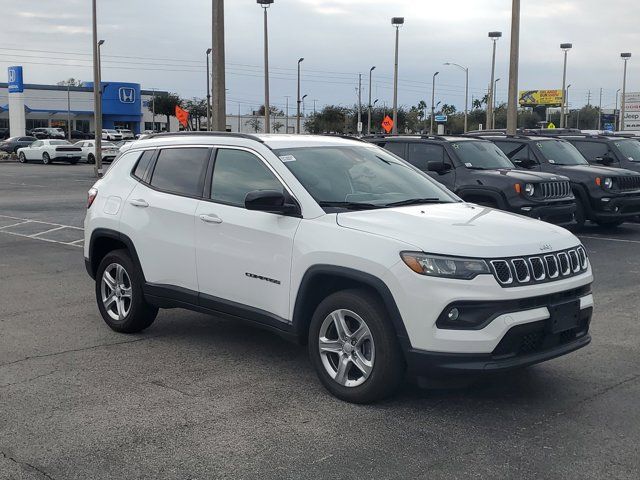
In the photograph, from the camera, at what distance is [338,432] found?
15.8 feet

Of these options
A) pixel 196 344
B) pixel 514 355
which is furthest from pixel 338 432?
pixel 196 344

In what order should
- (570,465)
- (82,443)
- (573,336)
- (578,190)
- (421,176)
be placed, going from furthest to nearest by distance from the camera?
(578,190) < (421,176) < (573,336) < (82,443) < (570,465)

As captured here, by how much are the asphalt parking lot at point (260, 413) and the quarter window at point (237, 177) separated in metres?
1.32

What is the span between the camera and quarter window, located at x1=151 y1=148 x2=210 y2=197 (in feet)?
21.3

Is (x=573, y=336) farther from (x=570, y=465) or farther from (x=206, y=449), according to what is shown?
(x=206, y=449)

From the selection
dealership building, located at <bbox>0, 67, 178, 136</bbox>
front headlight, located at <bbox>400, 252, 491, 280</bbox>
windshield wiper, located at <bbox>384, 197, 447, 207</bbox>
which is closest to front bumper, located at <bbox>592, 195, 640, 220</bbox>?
windshield wiper, located at <bbox>384, 197, 447, 207</bbox>

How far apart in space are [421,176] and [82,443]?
354cm

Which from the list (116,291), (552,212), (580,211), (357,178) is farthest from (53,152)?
(357,178)

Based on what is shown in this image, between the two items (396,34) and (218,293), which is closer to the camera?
(218,293)

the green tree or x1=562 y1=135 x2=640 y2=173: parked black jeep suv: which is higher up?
the green tree

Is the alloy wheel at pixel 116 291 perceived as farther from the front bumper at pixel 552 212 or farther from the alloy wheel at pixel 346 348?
the front bumper at pixel 552 212

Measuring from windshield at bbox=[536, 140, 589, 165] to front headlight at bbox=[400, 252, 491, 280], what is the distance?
1169 centimetres

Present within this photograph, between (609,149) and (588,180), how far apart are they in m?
3.01

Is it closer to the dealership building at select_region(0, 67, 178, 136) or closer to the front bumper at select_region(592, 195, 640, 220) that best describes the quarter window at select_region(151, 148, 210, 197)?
the front bumper at select_region(592, 195, 640, 220)
